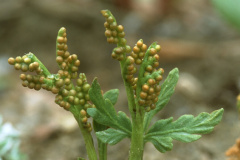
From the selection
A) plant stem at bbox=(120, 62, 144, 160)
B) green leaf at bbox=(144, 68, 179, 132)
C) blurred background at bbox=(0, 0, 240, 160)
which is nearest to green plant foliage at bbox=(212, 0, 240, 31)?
blurred background at bbox=(0, 0, 240, 160)

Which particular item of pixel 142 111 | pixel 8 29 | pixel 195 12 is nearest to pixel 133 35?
pixel 195 12

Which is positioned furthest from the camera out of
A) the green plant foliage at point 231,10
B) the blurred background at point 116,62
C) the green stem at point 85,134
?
the green plant foliage at point 231,10

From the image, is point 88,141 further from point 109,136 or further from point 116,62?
point 116,62

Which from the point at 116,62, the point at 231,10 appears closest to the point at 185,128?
the point at 231,10

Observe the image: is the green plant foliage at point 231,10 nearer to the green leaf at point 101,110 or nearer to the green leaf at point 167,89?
the green leaf at point 167,89

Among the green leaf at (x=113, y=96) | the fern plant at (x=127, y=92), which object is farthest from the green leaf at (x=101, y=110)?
the green leaf at (x=113, y=96)
